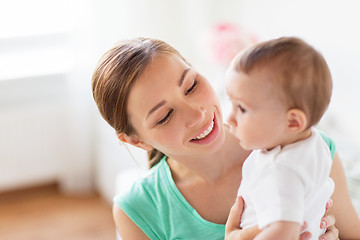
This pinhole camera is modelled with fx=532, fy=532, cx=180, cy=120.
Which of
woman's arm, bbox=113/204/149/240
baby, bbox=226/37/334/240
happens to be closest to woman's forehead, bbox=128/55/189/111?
baby, bbox=226/37/334/240

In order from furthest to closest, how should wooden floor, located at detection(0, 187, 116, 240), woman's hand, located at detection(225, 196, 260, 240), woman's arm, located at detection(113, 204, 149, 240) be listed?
wooden floor, located at detection(0, 187, 116, 240) < woman's arm, located at detection(113, 204, 149, 240) < woman's hand, located at detection(225, 196, 260, 240)

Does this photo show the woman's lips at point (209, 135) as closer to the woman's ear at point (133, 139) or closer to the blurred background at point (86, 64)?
the woman's ear at point (133, 139)

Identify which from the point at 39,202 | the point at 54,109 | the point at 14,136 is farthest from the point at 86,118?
the point at 39,202

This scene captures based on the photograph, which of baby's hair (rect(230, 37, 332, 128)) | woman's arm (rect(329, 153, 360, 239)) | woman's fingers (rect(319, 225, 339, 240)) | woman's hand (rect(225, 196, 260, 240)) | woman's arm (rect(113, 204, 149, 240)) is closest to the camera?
baby's hair (rect(230, 37, 332, 128))

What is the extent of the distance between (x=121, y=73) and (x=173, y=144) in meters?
0.20

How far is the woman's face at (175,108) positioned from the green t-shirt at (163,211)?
0.56 ft

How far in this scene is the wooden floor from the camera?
3.02 m

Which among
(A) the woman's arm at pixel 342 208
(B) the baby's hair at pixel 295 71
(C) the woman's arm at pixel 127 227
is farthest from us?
(C) the woman's arm at pixel 127 227

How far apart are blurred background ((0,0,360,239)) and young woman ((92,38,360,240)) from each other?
3.70 feet

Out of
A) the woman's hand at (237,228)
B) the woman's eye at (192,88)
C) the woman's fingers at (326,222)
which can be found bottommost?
the woman's fingers at (326,222)

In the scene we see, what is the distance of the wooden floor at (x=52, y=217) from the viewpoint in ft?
9.89

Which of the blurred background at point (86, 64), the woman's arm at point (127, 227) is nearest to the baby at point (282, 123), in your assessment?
the woman's arm at point (127, 227)

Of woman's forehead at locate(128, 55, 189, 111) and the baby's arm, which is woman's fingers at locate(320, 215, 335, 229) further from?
woman's forehead at locate(128, 55, 189, 111)

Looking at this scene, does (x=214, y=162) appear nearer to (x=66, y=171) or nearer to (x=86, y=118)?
(x=86, y=118)
